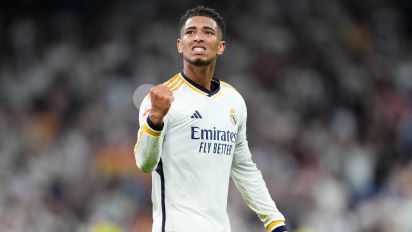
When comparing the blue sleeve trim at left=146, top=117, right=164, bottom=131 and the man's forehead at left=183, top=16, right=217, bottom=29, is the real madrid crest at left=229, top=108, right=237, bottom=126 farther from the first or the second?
the blue sleeve trim at left=146, top=117, right=164, bottom=131

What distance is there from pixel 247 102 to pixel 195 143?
8154mm

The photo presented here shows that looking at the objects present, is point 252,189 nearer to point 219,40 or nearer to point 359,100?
point 219,40

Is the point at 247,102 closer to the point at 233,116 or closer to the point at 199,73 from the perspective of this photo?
the point at 233,116

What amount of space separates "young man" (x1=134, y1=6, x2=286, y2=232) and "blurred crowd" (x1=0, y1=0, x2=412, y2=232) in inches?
226

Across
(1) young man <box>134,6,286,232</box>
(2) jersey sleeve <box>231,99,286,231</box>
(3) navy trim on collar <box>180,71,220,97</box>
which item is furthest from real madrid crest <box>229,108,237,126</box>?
(2) jersey sleeve <box>231,99,286,231</box>

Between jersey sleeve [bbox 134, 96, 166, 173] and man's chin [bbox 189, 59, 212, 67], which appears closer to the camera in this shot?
jersey sleeve [bbox 134, 96, 166, 173]

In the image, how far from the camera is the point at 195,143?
16.2ft

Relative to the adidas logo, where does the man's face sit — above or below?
above

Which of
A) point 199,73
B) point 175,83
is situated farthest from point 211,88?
point 175,83

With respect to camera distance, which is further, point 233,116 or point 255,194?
point 255,194

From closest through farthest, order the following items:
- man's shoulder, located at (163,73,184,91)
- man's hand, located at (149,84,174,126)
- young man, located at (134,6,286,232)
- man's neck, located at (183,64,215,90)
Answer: man's hand, located at (149,84,174,126) → young man, located at (134,6,286,232) → man's shoulder, located at (163,73,184,91) → man's neck, located at (183,64,215,90)

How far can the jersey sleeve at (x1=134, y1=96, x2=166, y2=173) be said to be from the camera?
4586 millimetres

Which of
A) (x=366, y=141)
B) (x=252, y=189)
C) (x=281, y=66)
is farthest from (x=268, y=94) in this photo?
(x=252, y=189)

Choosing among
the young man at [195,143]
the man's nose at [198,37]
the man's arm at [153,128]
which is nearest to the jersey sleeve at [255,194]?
the young man at [195,143]
